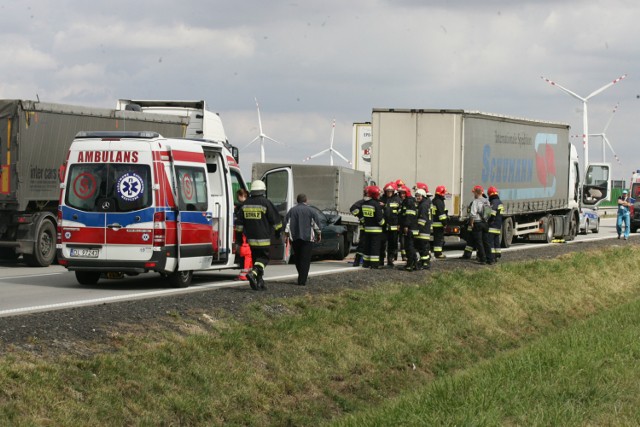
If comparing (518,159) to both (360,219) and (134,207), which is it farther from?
(134,207)

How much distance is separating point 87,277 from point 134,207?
2159 millimetres

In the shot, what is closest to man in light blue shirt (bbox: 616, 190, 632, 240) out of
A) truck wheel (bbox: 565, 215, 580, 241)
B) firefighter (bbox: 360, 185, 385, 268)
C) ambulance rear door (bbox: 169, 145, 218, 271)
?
truck wheel (bbox: 565, 215, 580, 241)

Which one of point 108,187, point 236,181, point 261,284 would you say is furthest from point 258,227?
point 236,181

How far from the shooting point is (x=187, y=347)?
12586 mm

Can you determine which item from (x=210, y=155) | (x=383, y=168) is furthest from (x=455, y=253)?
(x=210, y=155)

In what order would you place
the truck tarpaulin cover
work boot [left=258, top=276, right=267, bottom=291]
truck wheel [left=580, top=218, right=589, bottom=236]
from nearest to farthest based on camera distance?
work boot [left=258, top=276, right=267, bottom=291] → the truck tarpaulin cover → truck wheel [left=580, top=218, right=589, bottom=236]

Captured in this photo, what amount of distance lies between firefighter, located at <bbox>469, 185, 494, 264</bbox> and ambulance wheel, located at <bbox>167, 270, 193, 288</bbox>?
29.7ft

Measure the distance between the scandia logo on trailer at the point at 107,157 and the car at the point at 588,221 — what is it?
108 ft

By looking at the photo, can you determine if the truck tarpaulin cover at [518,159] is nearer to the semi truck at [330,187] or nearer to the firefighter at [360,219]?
the semi truck at [330,187]

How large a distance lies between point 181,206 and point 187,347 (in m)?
5.85

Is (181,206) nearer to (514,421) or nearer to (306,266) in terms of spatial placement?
(306,266)

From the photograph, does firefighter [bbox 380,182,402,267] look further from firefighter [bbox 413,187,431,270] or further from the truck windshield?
the truck windshield

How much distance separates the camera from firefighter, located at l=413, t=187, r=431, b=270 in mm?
23484

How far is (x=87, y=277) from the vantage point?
19312 mm
